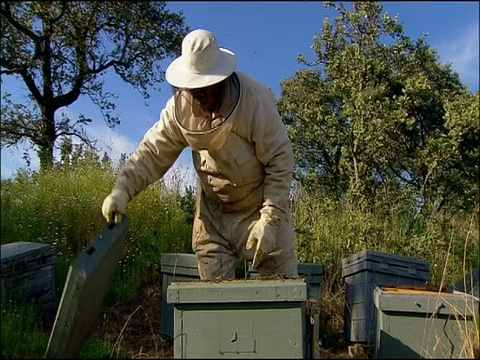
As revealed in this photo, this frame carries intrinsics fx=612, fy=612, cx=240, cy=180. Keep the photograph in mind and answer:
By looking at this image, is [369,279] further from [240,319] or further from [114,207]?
[114,207]

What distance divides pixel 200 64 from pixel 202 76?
0.22 ft

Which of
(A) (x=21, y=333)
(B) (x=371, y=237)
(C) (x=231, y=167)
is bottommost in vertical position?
(A) (x=21, y=333)

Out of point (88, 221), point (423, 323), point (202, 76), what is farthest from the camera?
point (88, 221)

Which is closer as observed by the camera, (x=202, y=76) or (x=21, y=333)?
(x=202, y=76)

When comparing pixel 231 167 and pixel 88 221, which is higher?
pixel 231 167

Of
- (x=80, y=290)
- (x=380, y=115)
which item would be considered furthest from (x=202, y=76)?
(x=380, y=115)

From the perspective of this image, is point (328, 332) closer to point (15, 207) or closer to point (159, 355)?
point (159, 355)

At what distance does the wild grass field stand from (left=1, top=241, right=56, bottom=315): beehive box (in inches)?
2.8

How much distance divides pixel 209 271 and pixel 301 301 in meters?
0.93

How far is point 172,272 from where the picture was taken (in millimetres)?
3771

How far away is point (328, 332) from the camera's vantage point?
4117 millimetres

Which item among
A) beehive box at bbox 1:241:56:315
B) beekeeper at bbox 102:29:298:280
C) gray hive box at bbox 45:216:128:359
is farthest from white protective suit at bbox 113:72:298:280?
beehive box at bbox 1:241:56:315

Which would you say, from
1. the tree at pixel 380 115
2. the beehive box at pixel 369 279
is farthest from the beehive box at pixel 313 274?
the tree at pixel 380 115

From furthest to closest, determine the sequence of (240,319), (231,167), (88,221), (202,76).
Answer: (88,221) < (231,167) < (202,76) < (240,319)
